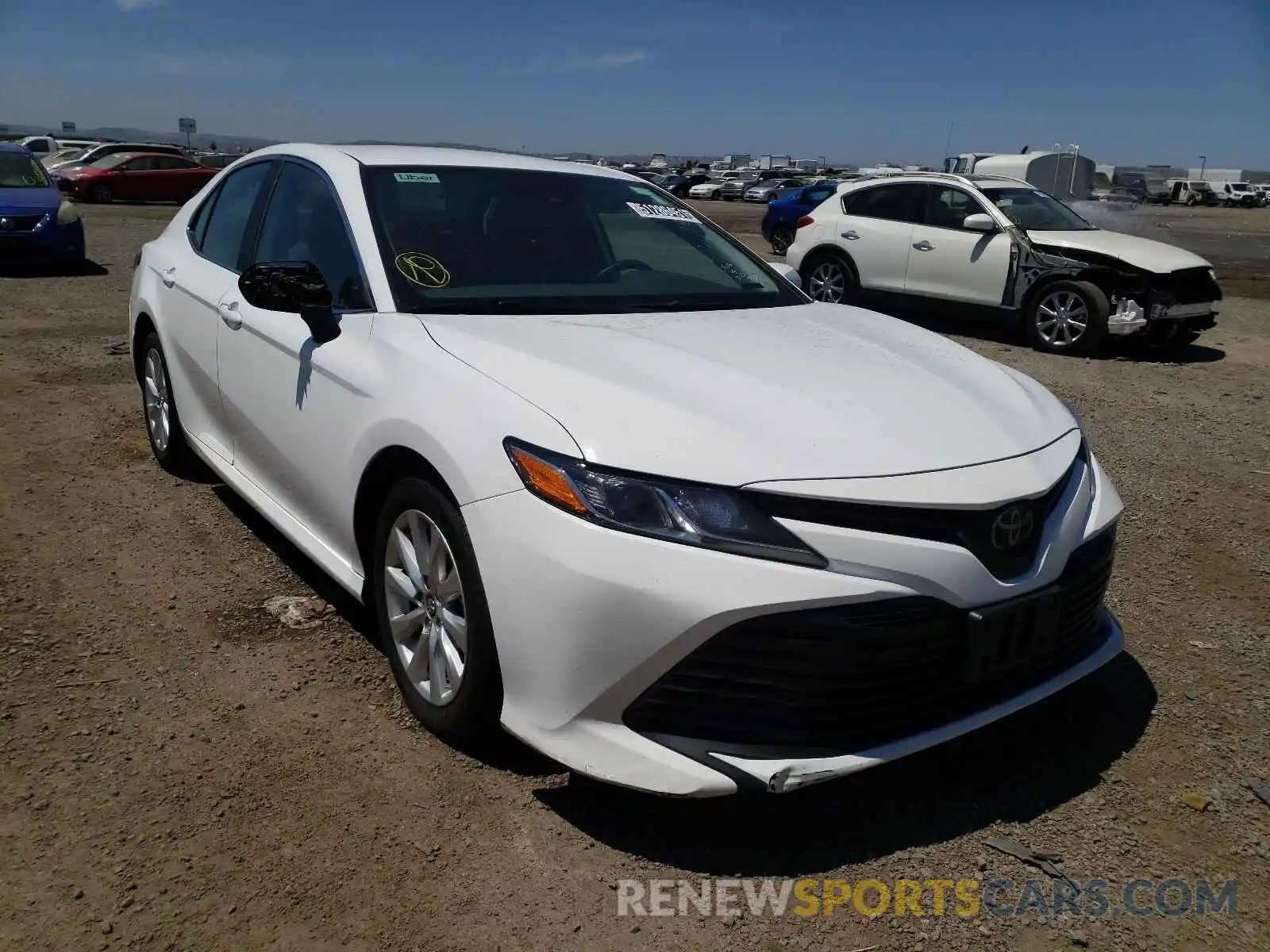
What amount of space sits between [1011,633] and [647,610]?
34.9 inches

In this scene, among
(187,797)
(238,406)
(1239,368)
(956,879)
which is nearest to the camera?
(956,879)

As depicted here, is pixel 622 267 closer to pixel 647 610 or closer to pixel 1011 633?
pixel 647 610

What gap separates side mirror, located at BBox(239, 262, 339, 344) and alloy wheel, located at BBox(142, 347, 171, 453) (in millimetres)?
1776

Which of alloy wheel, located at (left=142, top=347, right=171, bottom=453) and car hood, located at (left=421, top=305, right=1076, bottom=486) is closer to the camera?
car hood, located at (left=421, top=305, right=1076, bottom=486)

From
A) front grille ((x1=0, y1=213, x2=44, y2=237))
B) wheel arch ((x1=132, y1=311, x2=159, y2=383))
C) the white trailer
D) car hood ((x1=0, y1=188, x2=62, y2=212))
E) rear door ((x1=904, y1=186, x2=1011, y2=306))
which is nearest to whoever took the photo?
wheel arch ((x1=132, y1=311, x2=159, y2=383))

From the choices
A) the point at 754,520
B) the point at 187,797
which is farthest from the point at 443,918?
the point at 754,520

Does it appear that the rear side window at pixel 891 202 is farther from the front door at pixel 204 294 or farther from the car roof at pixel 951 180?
the front door at pixel 204 294

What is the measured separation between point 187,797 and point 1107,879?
88.8 inches

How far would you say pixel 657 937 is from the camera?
2.20 metres

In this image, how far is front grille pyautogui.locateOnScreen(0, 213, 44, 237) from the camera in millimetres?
11961

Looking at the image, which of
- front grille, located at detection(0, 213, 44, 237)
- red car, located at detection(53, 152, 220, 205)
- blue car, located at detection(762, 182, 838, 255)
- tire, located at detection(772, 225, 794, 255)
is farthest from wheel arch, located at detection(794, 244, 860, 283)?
red car, located at detection(53, 152, 220, 205)

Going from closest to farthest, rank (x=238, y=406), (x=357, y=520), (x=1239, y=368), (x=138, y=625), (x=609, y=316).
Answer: (x=357, y=520), (x=609, y=316), (x=138, y=625), (x=238, y=406), (x=1239, y=368)

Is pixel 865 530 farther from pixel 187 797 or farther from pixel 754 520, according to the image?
pixel 187 797

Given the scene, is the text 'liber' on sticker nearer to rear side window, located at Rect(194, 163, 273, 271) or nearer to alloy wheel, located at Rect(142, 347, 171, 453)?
rear side window, located at Rect(194, 163, 273, 271)
